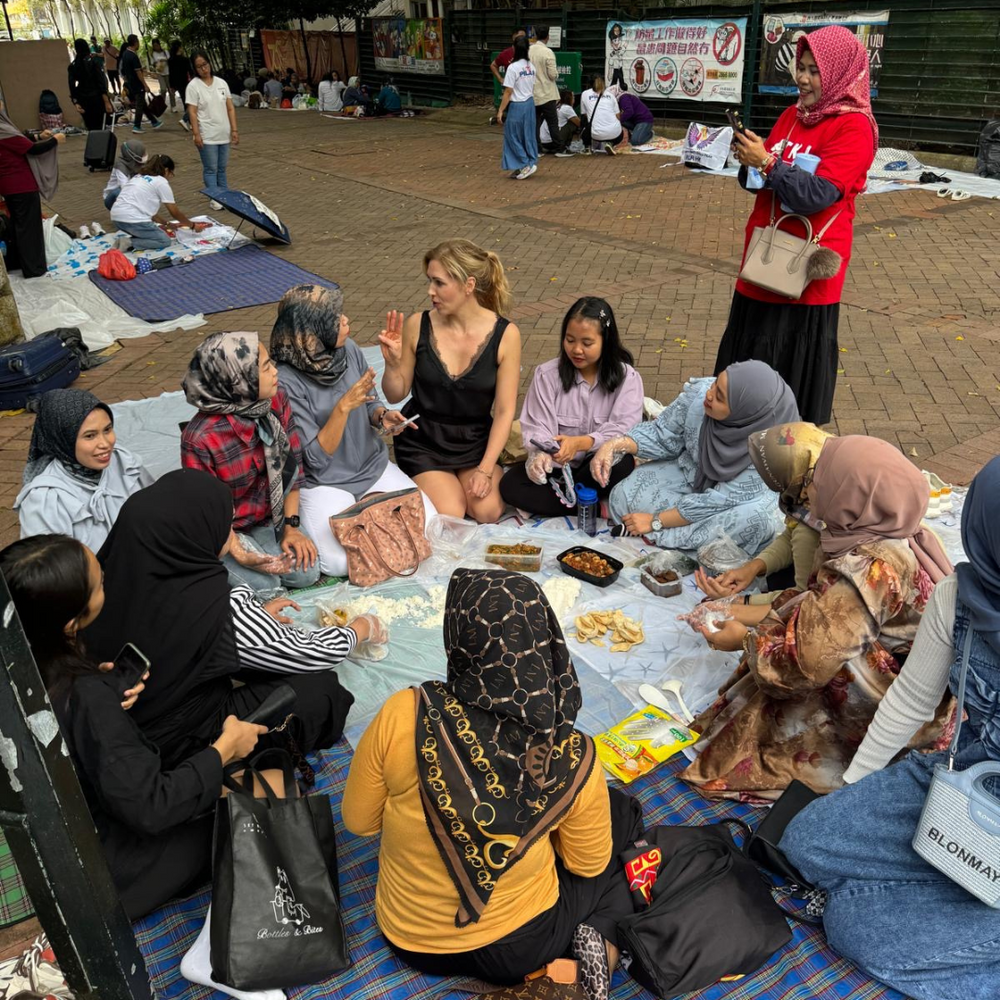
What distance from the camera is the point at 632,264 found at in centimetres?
902

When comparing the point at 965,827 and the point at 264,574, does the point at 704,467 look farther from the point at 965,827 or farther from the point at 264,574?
the point at 965,827

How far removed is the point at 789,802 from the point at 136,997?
1.92 m

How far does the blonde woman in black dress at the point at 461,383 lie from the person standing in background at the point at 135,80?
19543 mm

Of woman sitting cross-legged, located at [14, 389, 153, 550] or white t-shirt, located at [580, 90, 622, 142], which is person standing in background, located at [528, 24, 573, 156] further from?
woman sitting cross-legged, located at [14, 389, 153, 550]

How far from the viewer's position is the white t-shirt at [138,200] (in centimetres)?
984

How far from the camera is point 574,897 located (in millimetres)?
2387

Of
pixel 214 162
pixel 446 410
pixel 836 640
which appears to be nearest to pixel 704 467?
pixel 446 410

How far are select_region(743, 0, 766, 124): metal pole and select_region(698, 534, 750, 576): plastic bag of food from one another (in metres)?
12.4

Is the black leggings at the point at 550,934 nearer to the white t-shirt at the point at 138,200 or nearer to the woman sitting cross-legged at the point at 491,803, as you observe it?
the woman sitting cross-legged at the point at 491,803

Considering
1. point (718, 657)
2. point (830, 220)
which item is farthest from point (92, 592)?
point (830, 220)

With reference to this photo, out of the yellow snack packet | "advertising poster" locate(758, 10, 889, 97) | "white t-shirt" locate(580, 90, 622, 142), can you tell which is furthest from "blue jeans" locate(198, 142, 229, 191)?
the yellow snack packet

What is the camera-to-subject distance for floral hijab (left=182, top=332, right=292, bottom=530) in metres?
3.75

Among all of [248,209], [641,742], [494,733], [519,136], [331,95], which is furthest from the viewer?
[331,95]

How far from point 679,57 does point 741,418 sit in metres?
13.3
